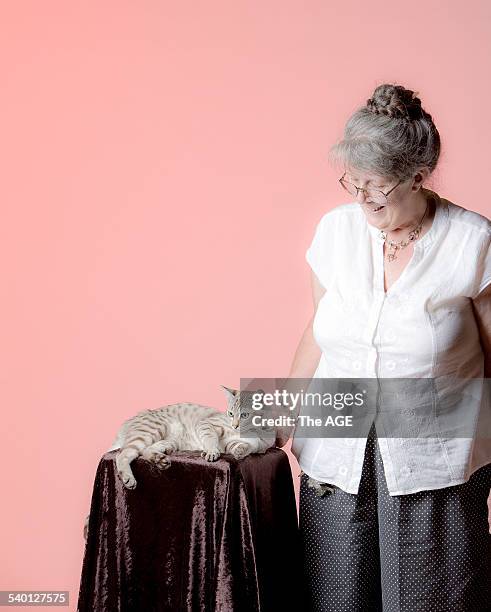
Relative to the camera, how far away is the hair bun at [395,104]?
1.93 meters

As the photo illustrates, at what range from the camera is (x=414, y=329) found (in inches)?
77.9

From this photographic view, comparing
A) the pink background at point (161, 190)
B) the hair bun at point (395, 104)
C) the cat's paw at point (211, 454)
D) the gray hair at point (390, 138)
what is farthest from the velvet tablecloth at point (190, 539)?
the pink background at point (161, 190)

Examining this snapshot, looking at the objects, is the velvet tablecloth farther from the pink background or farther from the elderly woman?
the pink background

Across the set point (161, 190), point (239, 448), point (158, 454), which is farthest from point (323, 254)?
point (161, 190)

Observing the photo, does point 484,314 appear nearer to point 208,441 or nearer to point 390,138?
point 390,138

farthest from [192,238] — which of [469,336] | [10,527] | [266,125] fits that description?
[469,336]

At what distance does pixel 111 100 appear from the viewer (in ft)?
11.0

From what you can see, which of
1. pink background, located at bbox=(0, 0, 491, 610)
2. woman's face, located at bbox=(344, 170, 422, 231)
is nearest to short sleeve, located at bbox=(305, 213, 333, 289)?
woman's face, located at bbox=(344, 170, 422, 231)

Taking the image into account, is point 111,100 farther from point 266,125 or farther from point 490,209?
point 490,209

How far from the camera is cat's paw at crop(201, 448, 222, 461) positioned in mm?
2084

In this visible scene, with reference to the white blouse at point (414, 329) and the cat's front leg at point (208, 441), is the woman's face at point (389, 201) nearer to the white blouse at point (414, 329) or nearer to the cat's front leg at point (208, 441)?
the white blouse at point (414, 329)

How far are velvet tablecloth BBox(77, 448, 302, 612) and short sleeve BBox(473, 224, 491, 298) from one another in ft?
1.97

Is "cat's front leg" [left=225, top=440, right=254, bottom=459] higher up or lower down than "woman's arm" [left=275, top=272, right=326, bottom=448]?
lower down

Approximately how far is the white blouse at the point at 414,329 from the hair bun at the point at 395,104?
0.23m
